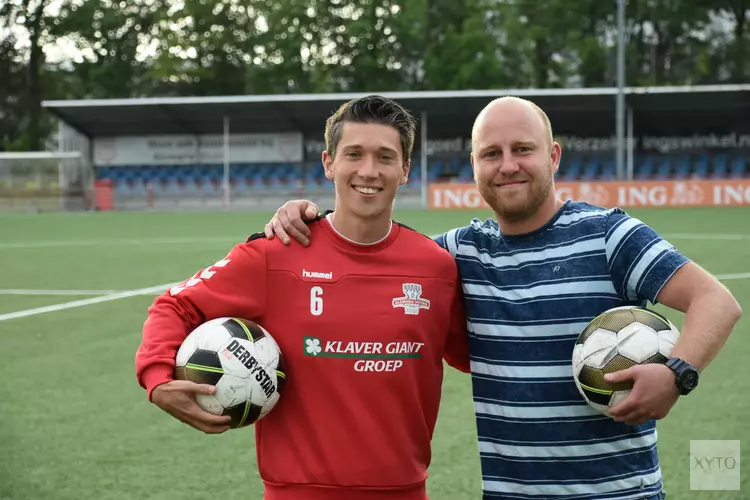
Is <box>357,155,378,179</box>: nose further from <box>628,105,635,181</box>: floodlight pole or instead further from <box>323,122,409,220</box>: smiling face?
<box>628,105,635,181</box>: floodlight pole

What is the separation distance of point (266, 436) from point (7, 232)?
2115cm

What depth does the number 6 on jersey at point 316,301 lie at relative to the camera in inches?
118

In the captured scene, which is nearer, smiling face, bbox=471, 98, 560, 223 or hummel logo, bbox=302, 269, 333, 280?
smiling face, bbox=471, 98, 560, 223

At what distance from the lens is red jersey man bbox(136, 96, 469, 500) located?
9.52 ft

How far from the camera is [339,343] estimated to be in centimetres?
295

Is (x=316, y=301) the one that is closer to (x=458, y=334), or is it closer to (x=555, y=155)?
(x=458, y=334)

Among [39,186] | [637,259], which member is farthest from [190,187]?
[637,259]

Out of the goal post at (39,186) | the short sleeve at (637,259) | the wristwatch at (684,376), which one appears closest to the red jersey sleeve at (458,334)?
the short sleeve at (637,259)

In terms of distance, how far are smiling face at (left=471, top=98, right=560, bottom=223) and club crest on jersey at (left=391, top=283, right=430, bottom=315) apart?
1.28 feet

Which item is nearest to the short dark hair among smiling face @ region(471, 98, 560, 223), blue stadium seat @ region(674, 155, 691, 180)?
smiling face @ region(471, 98, 560, 223)

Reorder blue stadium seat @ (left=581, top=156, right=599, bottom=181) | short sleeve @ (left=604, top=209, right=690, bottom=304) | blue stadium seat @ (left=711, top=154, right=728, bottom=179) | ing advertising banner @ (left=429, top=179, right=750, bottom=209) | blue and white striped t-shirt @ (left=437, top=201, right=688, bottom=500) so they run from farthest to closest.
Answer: blue stadium seat @ (left=581, top=156, right=599, bottom=181) → blue stadium seat @ (left=711, top=154, right=728, bottom=179) → ing advertising banner @ (left=429, top=179, right=750, bottom=209) → blue and white striped t-shirt @ (left=437, top=201, right=688, bottom=500) → short sleeve @ (left=604, top=209, right=690, bottom=304)

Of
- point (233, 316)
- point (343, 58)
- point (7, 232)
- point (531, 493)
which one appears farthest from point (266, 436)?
point (343, 58)

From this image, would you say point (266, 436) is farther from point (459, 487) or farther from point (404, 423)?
point (459, 487)

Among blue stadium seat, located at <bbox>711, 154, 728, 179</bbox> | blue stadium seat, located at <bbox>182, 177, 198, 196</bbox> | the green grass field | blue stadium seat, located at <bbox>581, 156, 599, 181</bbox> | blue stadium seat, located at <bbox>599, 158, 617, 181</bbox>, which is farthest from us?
blue stadium seat, located at <bbox>182, 177, 198, 196</bbox>
